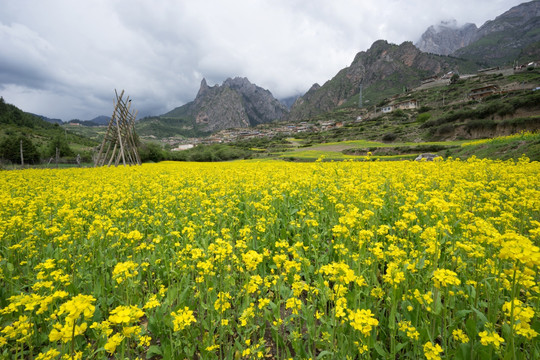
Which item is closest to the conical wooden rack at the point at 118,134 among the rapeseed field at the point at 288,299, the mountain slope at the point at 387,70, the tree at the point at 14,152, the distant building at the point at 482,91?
the rapeseed field at the point at 288,299

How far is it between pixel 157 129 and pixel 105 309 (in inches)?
7994

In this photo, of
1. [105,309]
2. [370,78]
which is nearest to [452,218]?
[105,309]

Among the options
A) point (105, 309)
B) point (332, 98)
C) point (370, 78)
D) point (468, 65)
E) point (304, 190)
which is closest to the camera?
point (105, 309)

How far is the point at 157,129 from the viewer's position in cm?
17962

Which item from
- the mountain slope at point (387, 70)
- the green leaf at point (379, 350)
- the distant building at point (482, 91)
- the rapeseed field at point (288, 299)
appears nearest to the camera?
the rapeseed field at point (288, 299)

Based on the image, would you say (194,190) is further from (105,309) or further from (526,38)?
(526,38)

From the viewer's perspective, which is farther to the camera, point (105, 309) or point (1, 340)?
point (105, 309)

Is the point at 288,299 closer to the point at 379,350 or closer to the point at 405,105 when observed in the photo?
the point at 379,350

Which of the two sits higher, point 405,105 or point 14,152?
point 405,105

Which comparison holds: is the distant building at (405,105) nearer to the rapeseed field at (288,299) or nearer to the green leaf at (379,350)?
the rapeseed field at (288,299)

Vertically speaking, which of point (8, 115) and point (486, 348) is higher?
point (8, 115)

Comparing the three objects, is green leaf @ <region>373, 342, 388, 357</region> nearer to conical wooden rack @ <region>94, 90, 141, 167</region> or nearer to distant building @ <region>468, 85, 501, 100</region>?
conical wooden rack @ <region>94, 90, 141, 167</region>

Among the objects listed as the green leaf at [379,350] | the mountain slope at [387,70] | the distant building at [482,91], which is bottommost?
the green leaf at [379,350]

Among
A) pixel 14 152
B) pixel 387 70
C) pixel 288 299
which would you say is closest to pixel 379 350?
pixel 288 299
